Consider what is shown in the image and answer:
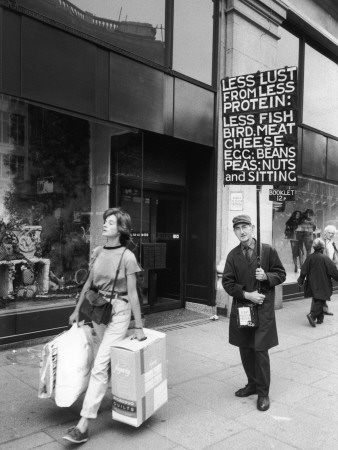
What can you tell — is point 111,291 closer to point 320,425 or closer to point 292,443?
point 292,443

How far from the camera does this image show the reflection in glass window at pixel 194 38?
27.3 ft

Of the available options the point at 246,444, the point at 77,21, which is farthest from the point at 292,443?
the point at 77,21

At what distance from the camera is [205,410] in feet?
14.2

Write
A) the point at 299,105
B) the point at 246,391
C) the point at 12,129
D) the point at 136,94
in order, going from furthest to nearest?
the point at 299,105 < the point at 136,94 < the point at 12,129 < the point at 246,391

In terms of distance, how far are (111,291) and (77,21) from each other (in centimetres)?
448

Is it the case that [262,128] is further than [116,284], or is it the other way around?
[262,128]

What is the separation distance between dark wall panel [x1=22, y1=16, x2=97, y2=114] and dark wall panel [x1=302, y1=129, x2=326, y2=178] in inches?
254

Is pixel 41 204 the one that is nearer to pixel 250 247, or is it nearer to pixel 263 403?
pixel 250 247

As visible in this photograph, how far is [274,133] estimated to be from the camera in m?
6.42

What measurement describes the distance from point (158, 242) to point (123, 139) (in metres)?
2.33

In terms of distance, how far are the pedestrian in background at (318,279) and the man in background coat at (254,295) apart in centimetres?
406

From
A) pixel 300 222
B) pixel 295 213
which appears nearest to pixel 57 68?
pixel 295 213

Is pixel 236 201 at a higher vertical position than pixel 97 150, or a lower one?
lower

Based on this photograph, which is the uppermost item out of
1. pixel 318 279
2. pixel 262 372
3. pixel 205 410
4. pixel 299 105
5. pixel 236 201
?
pixel 299 105
